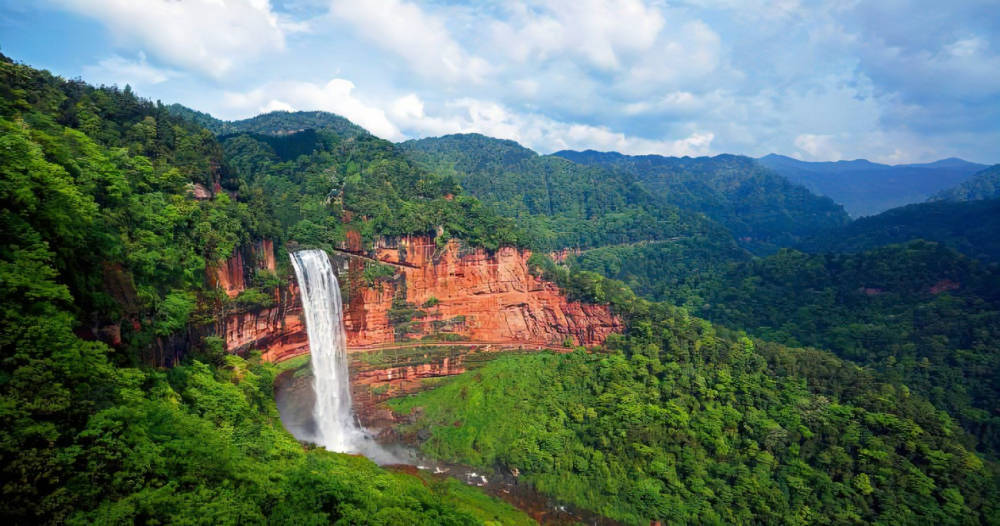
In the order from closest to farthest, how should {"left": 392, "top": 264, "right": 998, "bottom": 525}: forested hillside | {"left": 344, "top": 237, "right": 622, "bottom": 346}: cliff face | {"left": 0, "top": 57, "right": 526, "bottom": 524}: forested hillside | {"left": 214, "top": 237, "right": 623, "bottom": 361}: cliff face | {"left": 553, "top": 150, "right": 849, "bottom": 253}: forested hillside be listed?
{"left": 0, "top": 57, "right": 526, "bottom": 524}: forested hillside < {"left": 392, "top": 264, "right": 998, "bottom": 525}: forested hillside < {"left": 214, "top": 237, "right": 623, "bottom": 361}: cliff face < {"left": 344, "top": 237, "right": 622, "bottom": 346}: cliff face < {"left": 553, "top": 150, "right": 849, "bottom": 253}: forested hillside

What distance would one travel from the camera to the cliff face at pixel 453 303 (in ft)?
132

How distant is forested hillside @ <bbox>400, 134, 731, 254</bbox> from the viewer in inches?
3489

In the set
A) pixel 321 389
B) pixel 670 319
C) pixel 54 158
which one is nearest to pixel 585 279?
pixel 670 319

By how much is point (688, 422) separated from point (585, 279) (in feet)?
48.8

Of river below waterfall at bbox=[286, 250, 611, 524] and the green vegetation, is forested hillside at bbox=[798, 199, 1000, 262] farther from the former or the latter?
river below waterfall at bbox=[286, 250, 611, 524]

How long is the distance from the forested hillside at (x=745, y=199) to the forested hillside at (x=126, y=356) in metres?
106

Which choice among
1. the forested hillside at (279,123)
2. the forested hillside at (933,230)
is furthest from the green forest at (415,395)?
the forested hillside at (279,123)

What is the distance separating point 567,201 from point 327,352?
231 feet

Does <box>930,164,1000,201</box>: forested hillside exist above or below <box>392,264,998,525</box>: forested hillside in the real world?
above

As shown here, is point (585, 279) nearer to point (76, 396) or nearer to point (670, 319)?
point (670, 319)

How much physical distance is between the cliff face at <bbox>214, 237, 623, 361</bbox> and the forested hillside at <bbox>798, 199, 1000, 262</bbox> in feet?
188

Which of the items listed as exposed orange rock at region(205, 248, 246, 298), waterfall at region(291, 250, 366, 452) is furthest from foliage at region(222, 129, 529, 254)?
exposed orange rock at region(205, 248, 246, 298)

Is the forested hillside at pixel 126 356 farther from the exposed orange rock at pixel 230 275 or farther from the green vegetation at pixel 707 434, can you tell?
the green vegetation at pixel 707 434

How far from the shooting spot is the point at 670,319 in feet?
137
